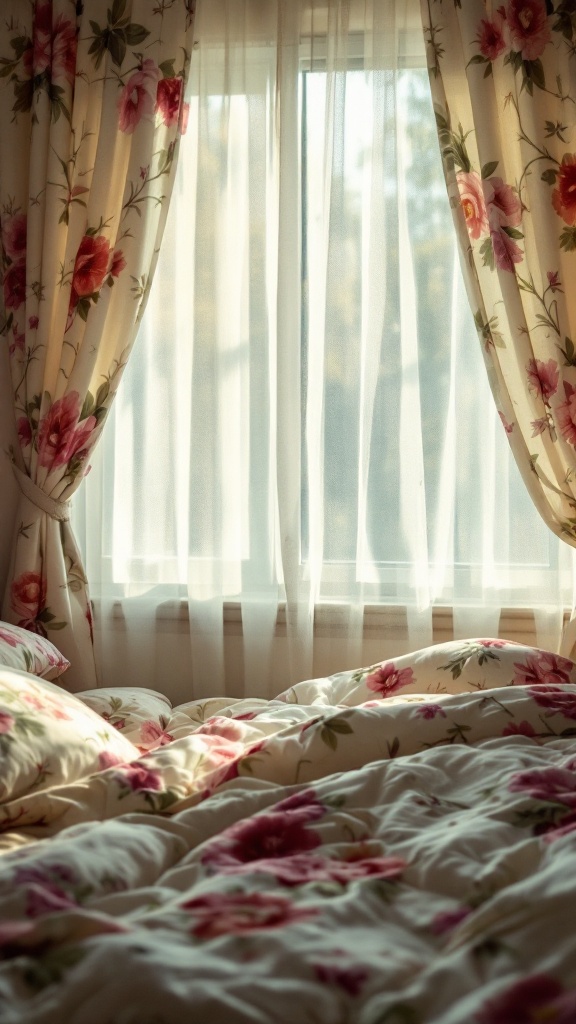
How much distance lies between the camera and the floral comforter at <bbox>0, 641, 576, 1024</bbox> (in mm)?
701

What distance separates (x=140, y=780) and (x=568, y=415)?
1.50 m

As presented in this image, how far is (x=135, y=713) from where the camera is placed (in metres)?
2.04

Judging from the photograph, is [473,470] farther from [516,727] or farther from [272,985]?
[272,985]

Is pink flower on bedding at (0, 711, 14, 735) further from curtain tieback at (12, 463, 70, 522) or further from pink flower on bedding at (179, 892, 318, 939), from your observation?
curtain tieback at (12, 463, 70, 522)

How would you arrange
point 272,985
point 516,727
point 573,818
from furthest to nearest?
point 516,727, point 573,818, point 272,985

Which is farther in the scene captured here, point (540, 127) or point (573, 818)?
point (540, 127)

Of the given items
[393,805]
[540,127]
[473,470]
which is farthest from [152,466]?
[393,805]

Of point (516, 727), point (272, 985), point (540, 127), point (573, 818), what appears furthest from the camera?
point (540, 127)

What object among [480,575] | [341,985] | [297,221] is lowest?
[341,985]

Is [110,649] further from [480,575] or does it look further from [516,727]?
[516,727]

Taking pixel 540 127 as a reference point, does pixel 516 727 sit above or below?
below

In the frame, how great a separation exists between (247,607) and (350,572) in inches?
11.3

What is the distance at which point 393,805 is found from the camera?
46.0 inches

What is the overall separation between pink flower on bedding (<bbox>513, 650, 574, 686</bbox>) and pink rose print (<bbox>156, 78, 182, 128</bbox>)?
1.65 metres
